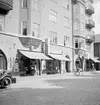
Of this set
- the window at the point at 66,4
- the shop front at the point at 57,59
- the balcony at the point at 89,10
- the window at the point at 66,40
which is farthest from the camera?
the balcony at the point at 89,10

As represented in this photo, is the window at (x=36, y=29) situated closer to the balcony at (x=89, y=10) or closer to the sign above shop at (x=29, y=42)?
the sign above shop at (x=29, y=42)

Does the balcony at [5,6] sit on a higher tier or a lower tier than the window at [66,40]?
higher

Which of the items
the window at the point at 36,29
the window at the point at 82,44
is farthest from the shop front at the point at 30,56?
the window at the point at 82,44

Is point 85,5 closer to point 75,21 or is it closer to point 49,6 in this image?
point 75,21

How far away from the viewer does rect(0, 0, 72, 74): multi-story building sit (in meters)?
21.1

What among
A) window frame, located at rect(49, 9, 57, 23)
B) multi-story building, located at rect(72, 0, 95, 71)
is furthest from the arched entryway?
multi-story building, located at rect(72, 0, 95, 71)

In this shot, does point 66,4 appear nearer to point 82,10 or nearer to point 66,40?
point 82,10

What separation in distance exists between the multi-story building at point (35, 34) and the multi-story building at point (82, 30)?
204cm

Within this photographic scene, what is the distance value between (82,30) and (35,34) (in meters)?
15.7

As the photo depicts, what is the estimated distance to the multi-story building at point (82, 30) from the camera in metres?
35.4

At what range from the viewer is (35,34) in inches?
983

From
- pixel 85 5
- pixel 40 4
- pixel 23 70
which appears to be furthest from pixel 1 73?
pixel 85 5

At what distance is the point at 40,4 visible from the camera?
26.0 meters

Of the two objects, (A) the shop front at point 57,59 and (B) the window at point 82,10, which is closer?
(A) the shop front at point 57,59
